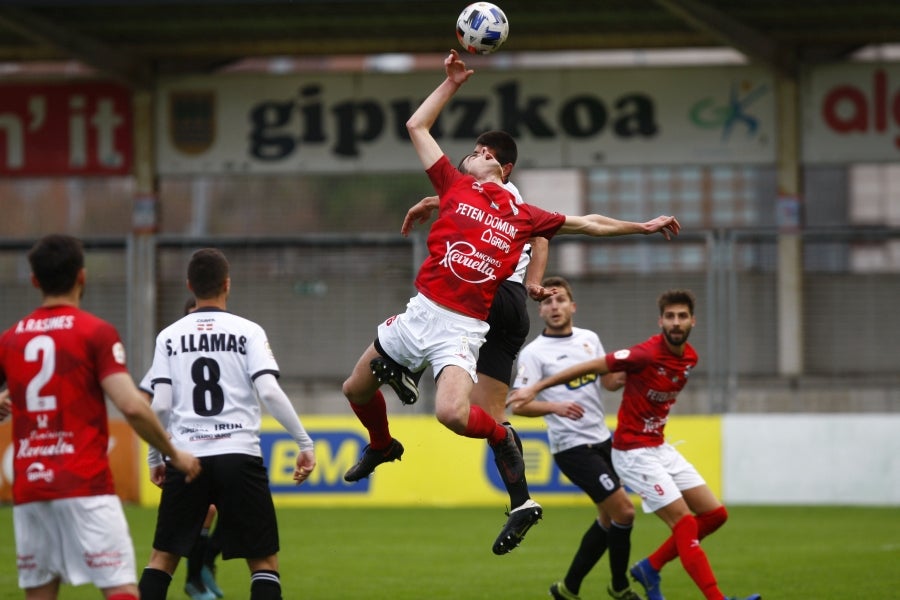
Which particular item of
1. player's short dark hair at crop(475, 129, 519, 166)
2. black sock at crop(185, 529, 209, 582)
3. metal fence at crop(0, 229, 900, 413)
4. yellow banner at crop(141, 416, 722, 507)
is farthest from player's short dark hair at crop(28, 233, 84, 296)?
metal fence at crop(0, 229, 900, 413)

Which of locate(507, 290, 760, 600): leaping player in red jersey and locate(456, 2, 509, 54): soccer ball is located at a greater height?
locate(456, 2, 509, 54): soccer ball

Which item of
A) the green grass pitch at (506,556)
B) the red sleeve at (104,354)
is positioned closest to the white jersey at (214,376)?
the red sleeve at (104,354)

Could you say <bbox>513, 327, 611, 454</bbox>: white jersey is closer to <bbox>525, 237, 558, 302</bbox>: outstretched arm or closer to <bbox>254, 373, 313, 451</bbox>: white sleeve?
<bbox>525, 237, 558, 302</bbox>: outstretched arm

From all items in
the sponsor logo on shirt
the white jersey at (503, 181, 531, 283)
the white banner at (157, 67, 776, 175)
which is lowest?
the sponsor logo on shirt

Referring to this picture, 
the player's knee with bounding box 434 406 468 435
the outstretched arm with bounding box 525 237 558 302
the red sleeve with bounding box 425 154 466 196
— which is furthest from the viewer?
the outstretched arm with bounding box 525 237 558 302

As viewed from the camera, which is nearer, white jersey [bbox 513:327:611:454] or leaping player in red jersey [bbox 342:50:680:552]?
leaping player in red jersey [bbox 342:50:680:552]

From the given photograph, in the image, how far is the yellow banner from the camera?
646 inches

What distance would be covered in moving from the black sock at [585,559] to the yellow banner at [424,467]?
6469 mm

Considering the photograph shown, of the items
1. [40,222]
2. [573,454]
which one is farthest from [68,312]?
[40,222]

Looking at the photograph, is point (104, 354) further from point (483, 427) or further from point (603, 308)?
point (603, 308)

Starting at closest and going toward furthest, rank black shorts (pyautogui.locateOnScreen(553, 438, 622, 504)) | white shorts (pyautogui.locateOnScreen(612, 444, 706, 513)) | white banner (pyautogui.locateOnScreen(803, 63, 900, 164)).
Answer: white shorts (pyautogui.locateOnScreen(612, 444, 706, 513))
black shorts (pyautogui.locateOnScreen(553, 438, 622, 504))
white banner (pyautogui.locateOnScreen(803, 63, 900, 164))

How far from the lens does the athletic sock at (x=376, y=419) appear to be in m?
8.60

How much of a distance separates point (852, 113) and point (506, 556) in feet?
36.7

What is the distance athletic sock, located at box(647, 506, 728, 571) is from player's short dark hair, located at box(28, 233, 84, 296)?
4.80m
